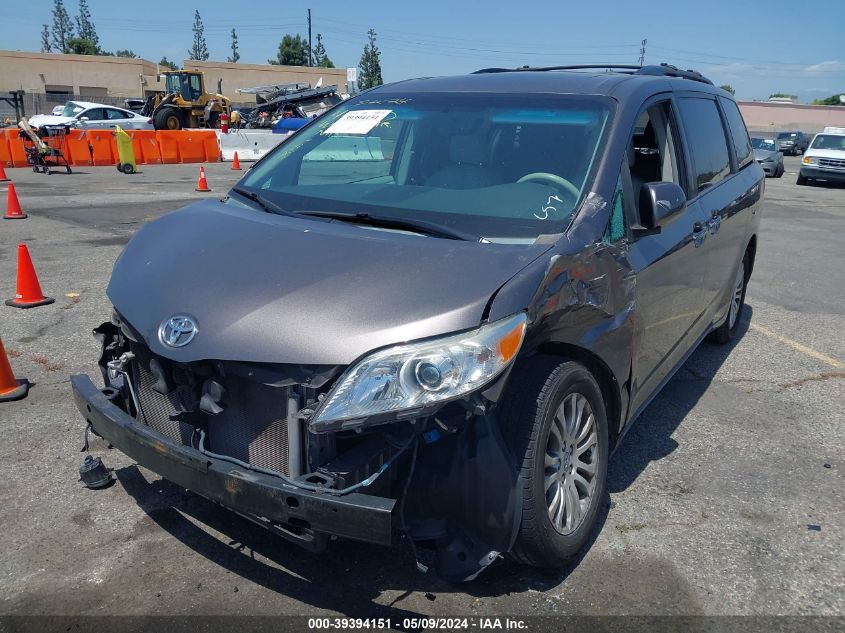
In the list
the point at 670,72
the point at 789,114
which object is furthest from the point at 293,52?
the point at 670,72

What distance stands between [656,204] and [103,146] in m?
23.3

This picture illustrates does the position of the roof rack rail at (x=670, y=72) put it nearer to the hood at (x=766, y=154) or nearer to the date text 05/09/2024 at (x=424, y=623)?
the date text 05/09/2024 at (x=424, y=623)

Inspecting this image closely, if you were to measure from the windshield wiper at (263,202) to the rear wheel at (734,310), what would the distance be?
380 centimetres

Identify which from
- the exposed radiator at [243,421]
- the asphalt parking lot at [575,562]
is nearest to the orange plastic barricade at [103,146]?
the asphalt parking lot at [575,562]

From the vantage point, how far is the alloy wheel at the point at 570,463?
2.79 m

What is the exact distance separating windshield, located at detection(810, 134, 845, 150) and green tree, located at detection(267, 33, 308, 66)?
90553 mm

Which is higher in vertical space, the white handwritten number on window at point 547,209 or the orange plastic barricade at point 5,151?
the white handwritten number on window at point 547,209

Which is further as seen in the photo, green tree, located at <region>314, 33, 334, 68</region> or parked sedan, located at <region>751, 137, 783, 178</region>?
green tree, located at <region>314, 33, 334, 68</region>

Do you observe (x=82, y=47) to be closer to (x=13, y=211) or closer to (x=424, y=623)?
(x=13, y=211)

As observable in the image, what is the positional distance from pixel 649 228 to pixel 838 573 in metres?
1.65

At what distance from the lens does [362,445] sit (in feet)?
8.04

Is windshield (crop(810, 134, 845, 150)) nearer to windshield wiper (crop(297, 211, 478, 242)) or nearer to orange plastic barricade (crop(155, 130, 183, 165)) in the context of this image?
orange plastic barricade (crop(155, 130, 183, 165))

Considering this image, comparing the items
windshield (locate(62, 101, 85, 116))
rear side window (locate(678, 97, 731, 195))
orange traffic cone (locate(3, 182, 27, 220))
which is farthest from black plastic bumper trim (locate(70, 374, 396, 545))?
windshield (locate(62, 101, 85, 116))

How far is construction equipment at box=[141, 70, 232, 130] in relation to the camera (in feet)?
106
